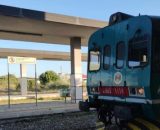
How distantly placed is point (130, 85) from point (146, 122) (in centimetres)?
103

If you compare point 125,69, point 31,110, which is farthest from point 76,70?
point 125,69

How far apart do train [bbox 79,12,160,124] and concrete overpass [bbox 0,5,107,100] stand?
12807 millimetres

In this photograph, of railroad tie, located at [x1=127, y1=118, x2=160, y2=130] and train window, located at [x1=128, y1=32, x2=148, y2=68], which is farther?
railroad tie, located at [x1=127, y1=118, x2=160, y2=130]

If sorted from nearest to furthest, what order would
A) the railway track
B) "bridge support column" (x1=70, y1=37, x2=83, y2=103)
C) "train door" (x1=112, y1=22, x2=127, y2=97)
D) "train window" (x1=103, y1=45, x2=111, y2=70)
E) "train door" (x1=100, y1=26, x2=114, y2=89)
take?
the railway track → "train door" (x1=112, y1=22, x2=127, y2=97) → "train door" (x1=100, y1=26, x2=114, y2=89) → "train window" (x1=103, y1=45, x2=111, y2=70) → "bridge support column" (x1=70, y1=37, x2=83, y2=103)

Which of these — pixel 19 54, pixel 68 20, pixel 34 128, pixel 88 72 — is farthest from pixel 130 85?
pixel 19 54

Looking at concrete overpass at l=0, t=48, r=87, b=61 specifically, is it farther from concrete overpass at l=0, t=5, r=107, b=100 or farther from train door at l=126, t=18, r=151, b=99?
train door at l=126, t=18, r=151, b=99

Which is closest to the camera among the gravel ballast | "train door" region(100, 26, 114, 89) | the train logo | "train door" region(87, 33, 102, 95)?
the train logo

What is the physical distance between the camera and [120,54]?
33.8 ft

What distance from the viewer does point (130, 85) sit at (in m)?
9.72

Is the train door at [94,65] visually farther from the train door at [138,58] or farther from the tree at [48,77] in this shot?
the tree at [48,77]

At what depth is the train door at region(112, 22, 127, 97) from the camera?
10.1 m

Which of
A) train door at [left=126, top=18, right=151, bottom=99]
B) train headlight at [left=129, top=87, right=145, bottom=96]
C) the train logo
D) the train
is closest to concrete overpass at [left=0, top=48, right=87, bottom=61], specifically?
the train

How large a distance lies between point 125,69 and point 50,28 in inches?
717

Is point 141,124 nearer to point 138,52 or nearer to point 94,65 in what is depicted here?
point 138,52
